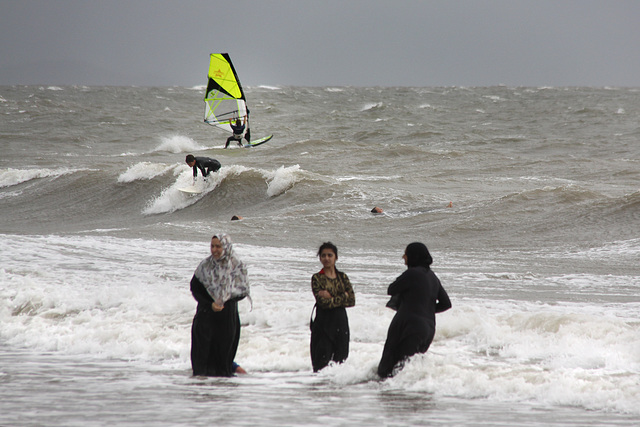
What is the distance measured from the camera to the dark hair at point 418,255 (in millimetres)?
4906

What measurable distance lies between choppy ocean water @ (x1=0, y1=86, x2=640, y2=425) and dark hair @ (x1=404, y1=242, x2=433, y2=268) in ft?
2.46

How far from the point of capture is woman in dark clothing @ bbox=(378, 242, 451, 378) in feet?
16.1

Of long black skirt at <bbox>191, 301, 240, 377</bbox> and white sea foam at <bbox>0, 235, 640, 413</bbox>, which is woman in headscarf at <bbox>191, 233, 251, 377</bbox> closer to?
long black skirt at <bbox>191, 301, 240, 377</bbox>

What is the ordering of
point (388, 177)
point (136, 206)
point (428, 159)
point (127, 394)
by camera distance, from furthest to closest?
1. point (428, 159)
2. point (388, 177)
3. point (136, 206)
4. point (127, 394)

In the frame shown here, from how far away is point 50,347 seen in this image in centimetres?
698

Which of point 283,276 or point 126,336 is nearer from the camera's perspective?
point 126,336

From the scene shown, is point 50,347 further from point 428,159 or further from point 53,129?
point 53,129

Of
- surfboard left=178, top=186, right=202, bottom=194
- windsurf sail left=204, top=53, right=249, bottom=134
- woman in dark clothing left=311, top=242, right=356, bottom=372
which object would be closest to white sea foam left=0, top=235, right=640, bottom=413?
woman in dark clothing left=311, top=242, right=356, bottom=372

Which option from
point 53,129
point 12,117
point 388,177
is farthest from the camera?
point 12,117

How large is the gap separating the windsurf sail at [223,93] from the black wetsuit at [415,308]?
60.6 feet

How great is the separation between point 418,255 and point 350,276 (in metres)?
5.14

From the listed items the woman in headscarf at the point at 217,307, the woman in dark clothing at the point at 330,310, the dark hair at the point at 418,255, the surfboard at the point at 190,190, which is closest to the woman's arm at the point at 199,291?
→ the woman in headscarf at the point at 217,307

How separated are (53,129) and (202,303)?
42102 millimetres

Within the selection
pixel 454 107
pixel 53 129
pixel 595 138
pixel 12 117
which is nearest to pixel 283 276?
pixel 595 138
